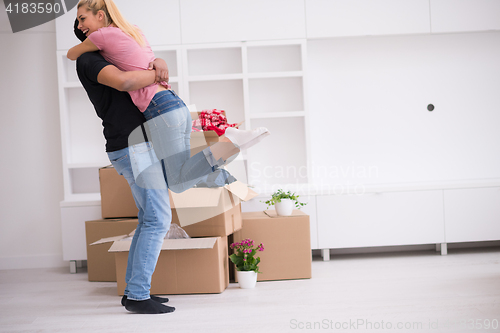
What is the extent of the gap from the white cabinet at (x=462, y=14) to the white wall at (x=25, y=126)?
286 centimetres

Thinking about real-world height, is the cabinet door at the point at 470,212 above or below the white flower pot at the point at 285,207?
below

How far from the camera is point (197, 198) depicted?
2236mm

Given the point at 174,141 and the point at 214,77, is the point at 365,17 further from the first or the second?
the point at 174,141

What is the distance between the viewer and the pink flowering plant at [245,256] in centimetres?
230

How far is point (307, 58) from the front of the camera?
3324 mm

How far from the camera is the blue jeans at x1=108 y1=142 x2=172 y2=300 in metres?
1.82

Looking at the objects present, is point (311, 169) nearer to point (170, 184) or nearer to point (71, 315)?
point (170, 184)

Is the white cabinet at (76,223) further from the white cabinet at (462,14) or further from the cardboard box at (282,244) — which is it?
the white cabinet at (462,14)

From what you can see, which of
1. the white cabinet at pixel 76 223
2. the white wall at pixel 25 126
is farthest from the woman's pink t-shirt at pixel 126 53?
the white wall at pixel 25 126

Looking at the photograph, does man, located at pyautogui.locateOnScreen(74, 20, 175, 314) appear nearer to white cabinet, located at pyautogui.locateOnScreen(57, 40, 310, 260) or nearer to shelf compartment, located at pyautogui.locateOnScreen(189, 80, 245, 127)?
white cabinet, located at pyautogui.locateOnScreen(57, 40, 310, 260)

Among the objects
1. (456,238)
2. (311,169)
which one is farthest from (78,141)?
(456,238)

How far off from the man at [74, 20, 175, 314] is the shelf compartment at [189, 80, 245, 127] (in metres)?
1.51

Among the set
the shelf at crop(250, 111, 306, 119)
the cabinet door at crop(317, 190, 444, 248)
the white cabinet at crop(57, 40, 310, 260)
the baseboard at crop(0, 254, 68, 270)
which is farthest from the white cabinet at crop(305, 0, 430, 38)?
the baseboard at crop(0, 254, 68, 270)

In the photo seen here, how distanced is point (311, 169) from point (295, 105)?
1.85 ft
